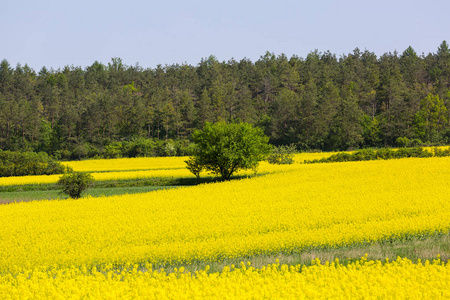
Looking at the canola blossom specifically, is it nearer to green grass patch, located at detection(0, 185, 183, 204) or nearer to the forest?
green grass patch, located at detection(0, 185, 183, 204)

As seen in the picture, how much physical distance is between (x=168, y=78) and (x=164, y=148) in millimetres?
52239

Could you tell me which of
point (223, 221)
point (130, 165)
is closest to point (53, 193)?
point (223, 221)

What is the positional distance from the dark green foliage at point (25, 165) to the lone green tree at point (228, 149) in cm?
1692

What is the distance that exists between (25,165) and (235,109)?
64.2 metres

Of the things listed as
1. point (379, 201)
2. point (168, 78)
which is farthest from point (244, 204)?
point (168, 78)

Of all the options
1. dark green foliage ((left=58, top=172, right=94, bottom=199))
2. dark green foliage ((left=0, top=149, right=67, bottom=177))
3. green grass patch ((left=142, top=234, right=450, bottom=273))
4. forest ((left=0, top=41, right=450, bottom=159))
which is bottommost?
green grass patch ((left=142, top=234, right=450, bottom=273))

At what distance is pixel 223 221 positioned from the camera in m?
20.3

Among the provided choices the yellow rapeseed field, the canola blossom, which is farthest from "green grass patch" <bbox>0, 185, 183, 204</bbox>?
the yellow rapeseed field

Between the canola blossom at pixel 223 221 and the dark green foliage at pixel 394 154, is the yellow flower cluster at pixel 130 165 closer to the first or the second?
the dark green foliage at pixel 394 154

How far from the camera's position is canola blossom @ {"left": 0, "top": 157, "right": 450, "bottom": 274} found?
620 inches

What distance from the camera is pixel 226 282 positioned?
33.1 ft

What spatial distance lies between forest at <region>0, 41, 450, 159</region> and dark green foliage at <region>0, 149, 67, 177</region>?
1286 inches

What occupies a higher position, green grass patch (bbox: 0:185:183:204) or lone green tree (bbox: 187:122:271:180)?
lone green tree (bbox: 187:122:271:180)

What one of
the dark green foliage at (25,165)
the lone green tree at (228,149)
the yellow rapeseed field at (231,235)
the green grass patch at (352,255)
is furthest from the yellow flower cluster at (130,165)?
the green grass patch at (352,255)
